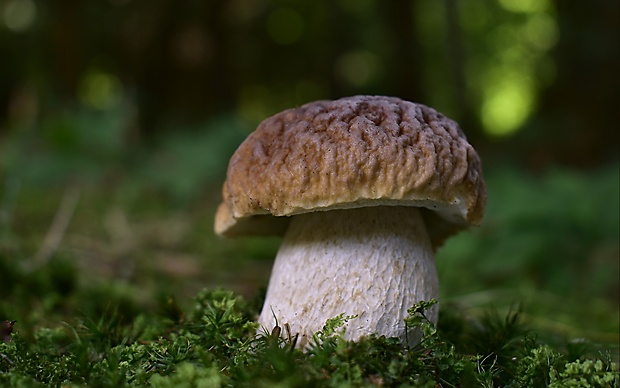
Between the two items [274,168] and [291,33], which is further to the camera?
[291,33]

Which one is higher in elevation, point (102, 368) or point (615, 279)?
point (102, 368)

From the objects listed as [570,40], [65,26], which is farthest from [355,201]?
[65,26]

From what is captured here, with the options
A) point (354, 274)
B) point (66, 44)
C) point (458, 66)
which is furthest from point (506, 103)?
point (354, 274)

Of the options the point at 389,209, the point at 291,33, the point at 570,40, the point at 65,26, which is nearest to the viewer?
the point at 389,209

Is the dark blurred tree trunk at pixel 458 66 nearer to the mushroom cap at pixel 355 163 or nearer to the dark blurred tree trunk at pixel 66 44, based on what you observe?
the dark blurred tree trunk at pixel 66 44

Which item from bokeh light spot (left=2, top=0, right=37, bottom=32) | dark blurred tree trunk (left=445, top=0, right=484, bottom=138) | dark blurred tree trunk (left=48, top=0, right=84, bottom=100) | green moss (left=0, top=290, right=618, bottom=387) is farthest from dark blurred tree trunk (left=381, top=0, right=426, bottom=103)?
green moss (left=0, top=290, right=618, bottom=387)

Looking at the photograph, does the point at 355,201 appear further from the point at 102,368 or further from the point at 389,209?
the point at 102,368

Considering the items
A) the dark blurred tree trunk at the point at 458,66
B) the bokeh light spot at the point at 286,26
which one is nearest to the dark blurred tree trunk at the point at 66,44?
the bokeh light spot at the point at 286,26
